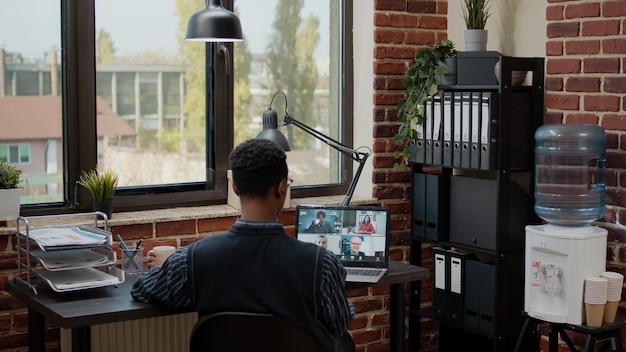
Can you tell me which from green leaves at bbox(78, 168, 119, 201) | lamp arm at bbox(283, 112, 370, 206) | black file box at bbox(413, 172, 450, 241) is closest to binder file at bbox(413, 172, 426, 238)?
black file box at bbox(413, 172, 450, 241)

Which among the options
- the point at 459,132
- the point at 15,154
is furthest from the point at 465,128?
the point at 15,154

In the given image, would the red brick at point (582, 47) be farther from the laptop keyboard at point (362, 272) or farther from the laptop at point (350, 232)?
the laptop keyboard at point (362, 272)

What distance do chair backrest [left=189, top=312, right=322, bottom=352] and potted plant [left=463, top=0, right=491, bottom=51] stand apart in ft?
6.76

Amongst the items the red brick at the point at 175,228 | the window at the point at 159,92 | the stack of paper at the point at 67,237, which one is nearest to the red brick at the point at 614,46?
the window at the point at 159,92

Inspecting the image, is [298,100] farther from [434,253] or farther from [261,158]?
[261,158]

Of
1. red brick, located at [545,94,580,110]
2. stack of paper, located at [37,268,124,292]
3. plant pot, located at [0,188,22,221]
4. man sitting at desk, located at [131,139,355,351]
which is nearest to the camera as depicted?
man sitting at desk, located at [131,139,355,351]

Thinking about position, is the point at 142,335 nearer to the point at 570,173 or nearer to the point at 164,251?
the point at 164,251

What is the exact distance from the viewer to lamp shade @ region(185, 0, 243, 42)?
330 cm

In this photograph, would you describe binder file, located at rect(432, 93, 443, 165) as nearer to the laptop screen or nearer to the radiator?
the laptop screen

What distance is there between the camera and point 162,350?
3586 millimetres

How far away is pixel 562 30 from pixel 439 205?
3.04ft

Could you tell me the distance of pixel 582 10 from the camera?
3.68 m

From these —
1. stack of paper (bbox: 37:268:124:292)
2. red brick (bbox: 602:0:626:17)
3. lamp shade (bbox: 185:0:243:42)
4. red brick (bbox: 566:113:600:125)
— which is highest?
red brick (bbox: 602:0:626:17)

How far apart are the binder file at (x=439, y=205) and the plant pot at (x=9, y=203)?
1.78 m
